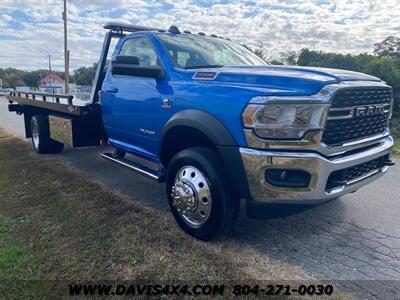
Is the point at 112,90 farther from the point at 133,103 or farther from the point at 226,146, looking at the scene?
the point at 226,146

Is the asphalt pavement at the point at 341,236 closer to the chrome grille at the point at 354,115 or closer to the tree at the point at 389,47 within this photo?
the chrome grille at the point at 354,115

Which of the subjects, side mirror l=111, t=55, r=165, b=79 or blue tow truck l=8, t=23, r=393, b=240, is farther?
side mirror l=111, t=55, r=165, b=79

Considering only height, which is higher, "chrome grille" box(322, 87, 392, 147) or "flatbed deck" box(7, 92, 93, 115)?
"chrome grille" box(322, 87, 392, 147)

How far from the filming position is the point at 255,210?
3084 millimetres

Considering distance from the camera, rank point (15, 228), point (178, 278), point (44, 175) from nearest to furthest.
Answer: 1. point (178, 278)
2. point (15, 228)
3. point (44, 175)

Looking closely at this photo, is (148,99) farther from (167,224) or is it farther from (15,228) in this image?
(15,228)

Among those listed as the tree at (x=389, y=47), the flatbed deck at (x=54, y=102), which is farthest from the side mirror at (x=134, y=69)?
the tree at (x=389, y=47)

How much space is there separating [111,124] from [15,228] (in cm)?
192

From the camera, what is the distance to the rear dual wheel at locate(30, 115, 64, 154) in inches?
276

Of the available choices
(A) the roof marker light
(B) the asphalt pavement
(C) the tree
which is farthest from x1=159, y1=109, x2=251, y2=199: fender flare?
(C) the tree

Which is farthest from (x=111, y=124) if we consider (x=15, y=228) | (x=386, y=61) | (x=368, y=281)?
(x=386, y=61)

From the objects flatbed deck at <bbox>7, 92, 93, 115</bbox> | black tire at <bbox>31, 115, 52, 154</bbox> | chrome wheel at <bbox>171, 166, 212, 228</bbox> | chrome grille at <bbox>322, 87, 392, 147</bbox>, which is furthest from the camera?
black tire at <bbox>31, 115, 52, 154</bbox>

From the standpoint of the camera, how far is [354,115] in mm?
3107

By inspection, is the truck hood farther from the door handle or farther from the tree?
the tree
